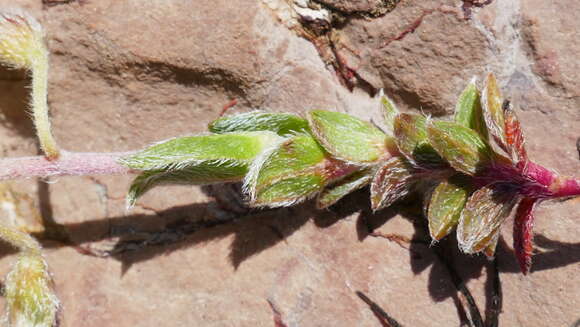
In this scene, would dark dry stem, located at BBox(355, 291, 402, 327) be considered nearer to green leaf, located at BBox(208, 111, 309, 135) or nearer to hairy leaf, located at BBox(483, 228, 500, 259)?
hairy leaf, located at BBox(483, 228, 500, 259)

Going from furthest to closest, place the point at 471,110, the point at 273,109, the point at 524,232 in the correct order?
the point at 273,109, the point at 471,110, the point at 524,232

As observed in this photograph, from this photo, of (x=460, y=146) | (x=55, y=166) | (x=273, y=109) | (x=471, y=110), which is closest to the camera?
(x=460, y=146)

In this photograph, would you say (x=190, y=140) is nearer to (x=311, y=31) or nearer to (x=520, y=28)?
(x=311, y=31)

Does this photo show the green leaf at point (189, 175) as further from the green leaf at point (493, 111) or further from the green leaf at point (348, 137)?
the green leaf at point (493, 111)

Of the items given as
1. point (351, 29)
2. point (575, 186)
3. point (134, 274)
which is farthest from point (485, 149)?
point (134, 274)

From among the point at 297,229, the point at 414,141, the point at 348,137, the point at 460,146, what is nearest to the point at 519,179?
the point at 460,146

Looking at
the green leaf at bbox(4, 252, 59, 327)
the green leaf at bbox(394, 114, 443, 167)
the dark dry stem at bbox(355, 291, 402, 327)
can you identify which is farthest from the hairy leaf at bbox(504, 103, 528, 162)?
the green leaf at bbox(4, 252, 59, 327)

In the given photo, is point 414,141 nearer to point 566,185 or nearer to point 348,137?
point 348,137
